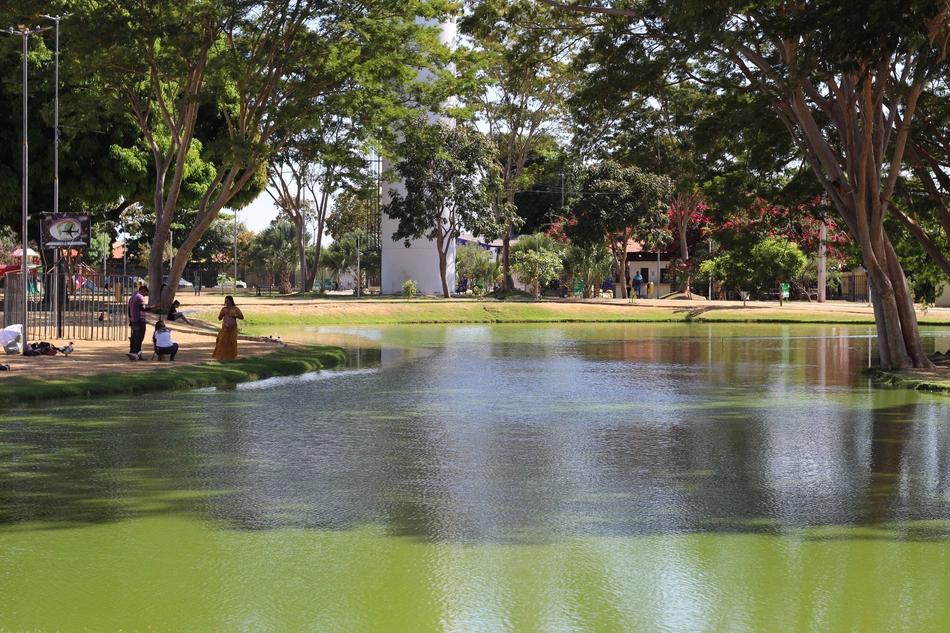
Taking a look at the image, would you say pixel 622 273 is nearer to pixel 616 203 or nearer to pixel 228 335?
pixel 616 203

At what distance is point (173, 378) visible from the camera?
56.4 feet

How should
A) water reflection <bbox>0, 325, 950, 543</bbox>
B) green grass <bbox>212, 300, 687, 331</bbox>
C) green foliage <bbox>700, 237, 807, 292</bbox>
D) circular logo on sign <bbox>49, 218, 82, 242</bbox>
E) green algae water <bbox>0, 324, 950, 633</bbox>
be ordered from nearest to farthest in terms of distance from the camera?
green algae water <bbox>0, 324, 950, 633</bbox> → water reflection <bbox>0, 325, 950, 543</bbox> → circular logo on sign <bbox>49, 218, 82, 242</bbox> → green grass <bbox>212, 300, 687, 331</bbox> → green foliage <bbox>700, 237, 807, 292</bbox>

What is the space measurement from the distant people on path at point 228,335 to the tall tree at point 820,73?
349 inches

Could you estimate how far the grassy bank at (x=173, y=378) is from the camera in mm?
15344

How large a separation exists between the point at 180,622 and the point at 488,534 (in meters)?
2.59

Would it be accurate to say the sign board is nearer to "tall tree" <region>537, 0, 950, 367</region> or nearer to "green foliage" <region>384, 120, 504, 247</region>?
"tall tree" <region>537, 0, 950, 367</region>

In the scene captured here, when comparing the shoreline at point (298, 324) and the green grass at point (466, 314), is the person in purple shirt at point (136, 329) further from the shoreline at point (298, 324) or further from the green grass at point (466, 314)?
the green grass at point (466, 314)

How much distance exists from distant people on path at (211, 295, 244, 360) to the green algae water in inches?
166

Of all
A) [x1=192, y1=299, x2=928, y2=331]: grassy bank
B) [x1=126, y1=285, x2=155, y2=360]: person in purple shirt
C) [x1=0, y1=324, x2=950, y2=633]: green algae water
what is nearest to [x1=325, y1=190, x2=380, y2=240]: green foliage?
[x1=192, y1=299, x2=928, y2=331]: grassy bank

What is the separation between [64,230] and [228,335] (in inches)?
192

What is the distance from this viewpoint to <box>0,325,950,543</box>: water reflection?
8.02 m

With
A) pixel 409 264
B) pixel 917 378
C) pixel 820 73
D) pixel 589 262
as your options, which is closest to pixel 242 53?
pixel 820 73

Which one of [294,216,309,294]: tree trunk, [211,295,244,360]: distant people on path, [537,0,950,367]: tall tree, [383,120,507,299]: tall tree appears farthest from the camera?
[294,216,309,294]: tree trunk

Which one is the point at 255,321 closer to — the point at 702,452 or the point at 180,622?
the point at 702,452
